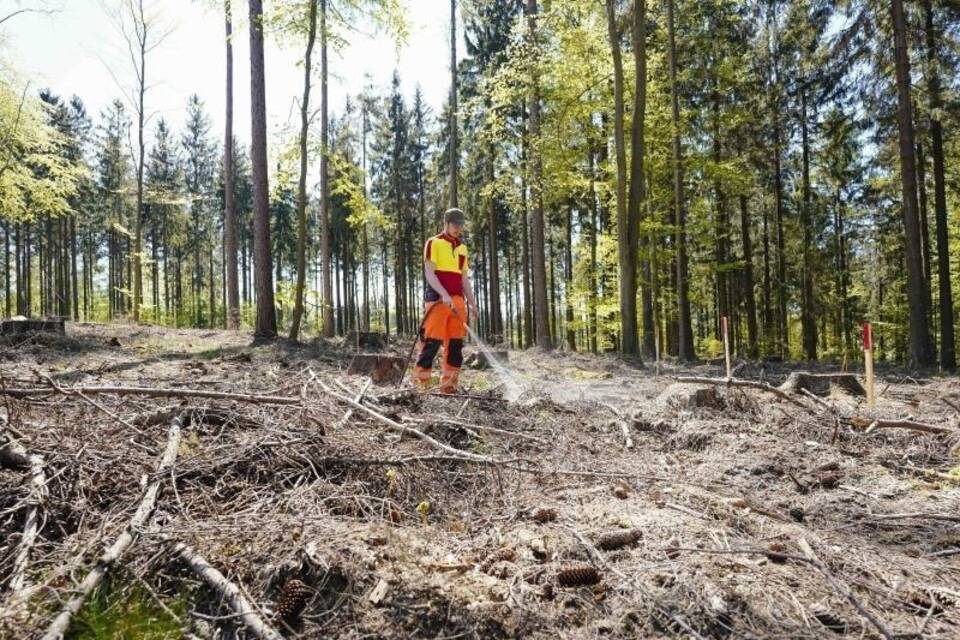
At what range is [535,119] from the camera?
16.6 meters

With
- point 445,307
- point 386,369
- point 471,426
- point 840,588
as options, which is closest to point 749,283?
point 445,307

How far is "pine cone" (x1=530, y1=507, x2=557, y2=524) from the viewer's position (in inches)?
115

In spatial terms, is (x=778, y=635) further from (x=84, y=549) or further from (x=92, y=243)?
(x=92, y=243)

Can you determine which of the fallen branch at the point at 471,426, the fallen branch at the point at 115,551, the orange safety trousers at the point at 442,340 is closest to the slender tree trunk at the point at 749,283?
the orange safety trousers at the point at 442,340

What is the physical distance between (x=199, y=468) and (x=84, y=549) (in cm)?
70

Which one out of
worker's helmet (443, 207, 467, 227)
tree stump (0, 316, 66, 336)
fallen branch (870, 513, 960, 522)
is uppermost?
worker's helmet (443, 207, 467, 227)

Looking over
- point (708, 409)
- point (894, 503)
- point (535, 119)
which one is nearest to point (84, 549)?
point (894, 503)

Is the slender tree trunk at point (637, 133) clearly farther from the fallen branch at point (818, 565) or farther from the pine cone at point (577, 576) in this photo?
the pine cone at point (577, 576)

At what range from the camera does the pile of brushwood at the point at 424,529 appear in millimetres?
1976

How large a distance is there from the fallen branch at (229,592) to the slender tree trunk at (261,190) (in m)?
10.3

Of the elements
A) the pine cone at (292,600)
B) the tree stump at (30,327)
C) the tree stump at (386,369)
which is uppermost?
the tree stump at (30,327)

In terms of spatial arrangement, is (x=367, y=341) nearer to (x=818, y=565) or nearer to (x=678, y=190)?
(x=678, y=190)

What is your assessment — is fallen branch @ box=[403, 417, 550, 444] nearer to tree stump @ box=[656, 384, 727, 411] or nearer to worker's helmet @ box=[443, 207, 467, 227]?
tree stump @ box=[656, 384, 727, 411]

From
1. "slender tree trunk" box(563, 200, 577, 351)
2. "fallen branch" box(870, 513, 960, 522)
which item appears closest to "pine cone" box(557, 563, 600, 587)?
"fallen branch" box(870, 513, 960, 522)
